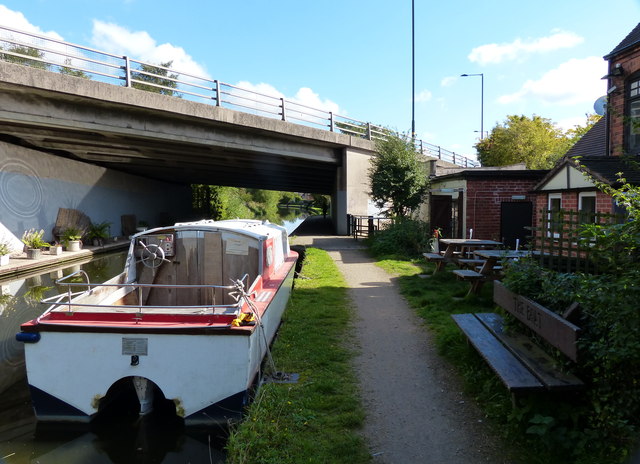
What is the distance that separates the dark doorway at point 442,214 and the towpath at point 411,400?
8.94 m

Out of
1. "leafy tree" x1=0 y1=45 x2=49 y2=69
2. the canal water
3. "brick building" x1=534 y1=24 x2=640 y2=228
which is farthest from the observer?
"leafy tree" x1=0 y1=45 x2=49 y2=69

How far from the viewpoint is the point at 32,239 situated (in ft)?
56.4

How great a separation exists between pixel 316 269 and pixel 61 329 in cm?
762

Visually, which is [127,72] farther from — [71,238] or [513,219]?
[513,219]

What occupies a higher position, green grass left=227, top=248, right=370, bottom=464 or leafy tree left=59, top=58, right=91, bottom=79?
leafy tree left=59, top=58, right=91, bottom=79

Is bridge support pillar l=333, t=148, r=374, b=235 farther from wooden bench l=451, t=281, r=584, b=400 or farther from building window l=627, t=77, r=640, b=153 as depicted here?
wooden bench l=451, t=281, r=584, b=400

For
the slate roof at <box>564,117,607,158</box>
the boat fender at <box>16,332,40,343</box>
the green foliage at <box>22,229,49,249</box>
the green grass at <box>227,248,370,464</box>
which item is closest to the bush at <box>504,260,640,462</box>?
the green grass at <box>227,248,370,464</box>

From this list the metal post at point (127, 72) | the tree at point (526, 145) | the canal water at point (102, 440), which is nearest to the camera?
the canal water at point (102, 440)

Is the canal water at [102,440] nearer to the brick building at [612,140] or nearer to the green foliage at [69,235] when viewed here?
the brick building at [612,140]

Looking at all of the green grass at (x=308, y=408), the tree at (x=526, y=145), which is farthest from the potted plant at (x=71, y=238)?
the tree at (x=526, y=145)

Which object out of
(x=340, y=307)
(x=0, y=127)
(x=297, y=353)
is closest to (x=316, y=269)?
(x=340, y=307)

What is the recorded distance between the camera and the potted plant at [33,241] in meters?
16.1

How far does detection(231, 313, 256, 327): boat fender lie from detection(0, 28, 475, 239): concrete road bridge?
12399 millimetres

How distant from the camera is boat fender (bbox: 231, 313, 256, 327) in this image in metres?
4.93
